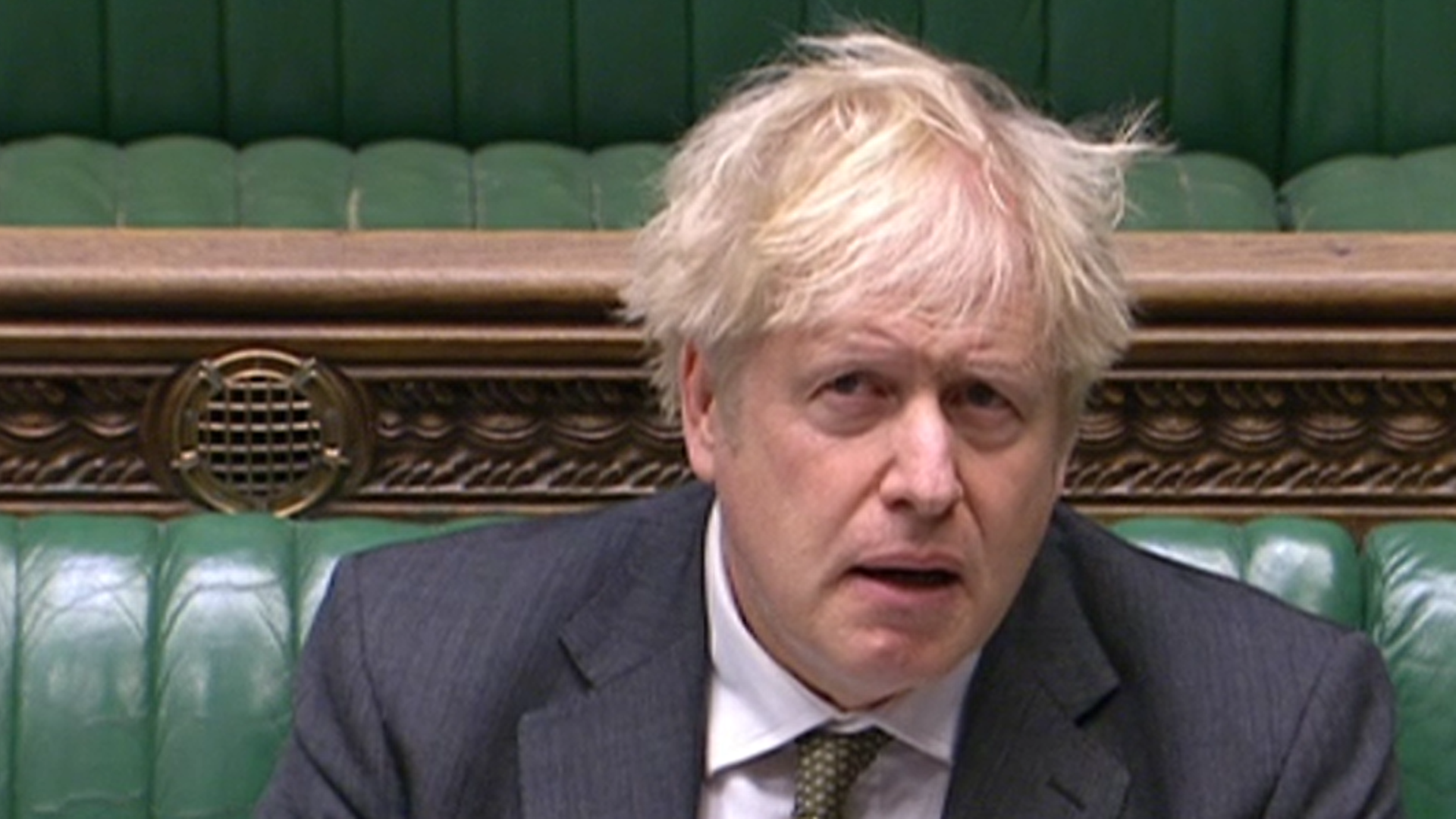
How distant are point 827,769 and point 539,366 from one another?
2.10ft

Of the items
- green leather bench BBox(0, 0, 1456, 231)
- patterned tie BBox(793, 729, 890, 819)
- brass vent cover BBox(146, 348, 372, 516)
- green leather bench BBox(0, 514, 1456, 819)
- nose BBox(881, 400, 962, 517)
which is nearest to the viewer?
nose BBox(881, 400, 962, 517)

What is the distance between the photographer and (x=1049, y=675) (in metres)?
1.49

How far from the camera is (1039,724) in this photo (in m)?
1.48

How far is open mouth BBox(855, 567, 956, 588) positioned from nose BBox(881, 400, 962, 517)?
0.12 feet

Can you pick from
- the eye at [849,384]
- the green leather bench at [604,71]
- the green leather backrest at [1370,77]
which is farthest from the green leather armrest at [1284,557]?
the green leather backrest at [1370,77]

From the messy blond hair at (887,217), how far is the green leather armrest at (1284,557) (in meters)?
0.35

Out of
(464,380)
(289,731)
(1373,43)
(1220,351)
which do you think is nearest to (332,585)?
(289,731)

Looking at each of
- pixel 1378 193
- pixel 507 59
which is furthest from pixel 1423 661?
pixel 507 59

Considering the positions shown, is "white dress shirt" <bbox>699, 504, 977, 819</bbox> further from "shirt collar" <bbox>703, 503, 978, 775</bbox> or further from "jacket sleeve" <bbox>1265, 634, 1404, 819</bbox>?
"jacket sleeve" <bbox>1265, 634, 1404, 819</bbox>

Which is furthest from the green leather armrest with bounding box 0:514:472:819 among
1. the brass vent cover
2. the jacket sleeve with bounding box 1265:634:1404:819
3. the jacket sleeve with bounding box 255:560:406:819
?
the jacket sleeve with bounding box 1265:634:1404:819

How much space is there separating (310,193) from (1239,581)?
4.66 ft

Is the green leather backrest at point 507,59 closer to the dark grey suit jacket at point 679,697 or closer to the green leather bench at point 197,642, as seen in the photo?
the green leather bench at point 197,642

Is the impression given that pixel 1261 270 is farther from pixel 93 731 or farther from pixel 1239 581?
pixel 93 731

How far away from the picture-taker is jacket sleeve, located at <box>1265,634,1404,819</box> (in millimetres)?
1454
